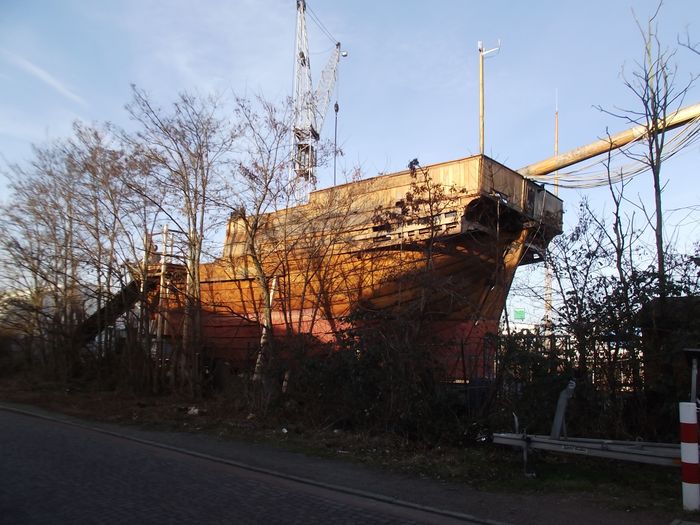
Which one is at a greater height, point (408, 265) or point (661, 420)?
point (408, 265)

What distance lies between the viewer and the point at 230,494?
6543 millimetres

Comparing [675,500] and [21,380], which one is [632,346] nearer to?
[675,500]

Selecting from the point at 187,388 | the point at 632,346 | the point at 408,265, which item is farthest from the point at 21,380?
the point at 632,346

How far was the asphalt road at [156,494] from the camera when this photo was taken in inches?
221

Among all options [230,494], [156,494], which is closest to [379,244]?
[230,494]

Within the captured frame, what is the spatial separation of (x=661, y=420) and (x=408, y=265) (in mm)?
6146

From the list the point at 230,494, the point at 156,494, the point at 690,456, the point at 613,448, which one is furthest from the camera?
the point at 230,494

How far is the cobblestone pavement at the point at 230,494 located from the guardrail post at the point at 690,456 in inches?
10.8

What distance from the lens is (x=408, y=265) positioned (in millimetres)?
12836

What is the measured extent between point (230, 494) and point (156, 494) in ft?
2.63

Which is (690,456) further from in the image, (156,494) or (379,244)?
(379,244)

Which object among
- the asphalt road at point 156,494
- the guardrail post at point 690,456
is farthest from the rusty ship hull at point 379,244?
the guardrail post at point 690,456

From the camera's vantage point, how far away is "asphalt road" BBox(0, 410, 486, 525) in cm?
561

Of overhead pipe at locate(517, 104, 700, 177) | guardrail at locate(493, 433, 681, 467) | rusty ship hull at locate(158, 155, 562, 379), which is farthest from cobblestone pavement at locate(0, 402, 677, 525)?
overhead pipe at locate(517, 104, 700, 177)
